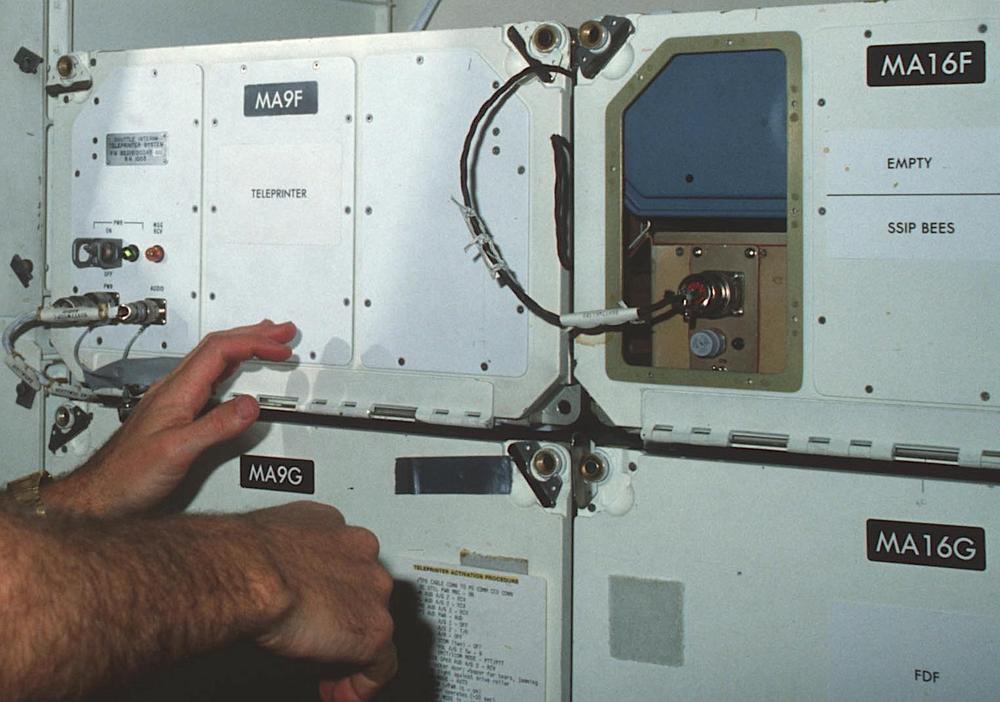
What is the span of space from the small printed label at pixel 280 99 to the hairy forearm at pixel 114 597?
3.68ft

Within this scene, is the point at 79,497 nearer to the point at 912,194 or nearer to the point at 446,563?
the point at 446,563

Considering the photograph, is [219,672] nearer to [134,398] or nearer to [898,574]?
[134,398]

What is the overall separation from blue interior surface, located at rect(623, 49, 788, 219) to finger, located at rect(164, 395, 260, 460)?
0.86m

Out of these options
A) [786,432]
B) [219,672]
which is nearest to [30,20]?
[219,672]

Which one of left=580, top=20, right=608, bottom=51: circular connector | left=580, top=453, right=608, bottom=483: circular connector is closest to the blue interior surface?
left=580, top=20, right=608, bottom=51: circular connector

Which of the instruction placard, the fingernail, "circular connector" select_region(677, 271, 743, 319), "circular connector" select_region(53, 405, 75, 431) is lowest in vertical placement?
the instruction placard

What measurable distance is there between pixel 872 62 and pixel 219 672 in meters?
1.93

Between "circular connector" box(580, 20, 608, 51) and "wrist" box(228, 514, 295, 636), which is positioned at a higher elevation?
"circular connector" box(580, 20, 608, 51)

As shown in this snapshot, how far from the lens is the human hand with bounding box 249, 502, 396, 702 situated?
57.6 inches

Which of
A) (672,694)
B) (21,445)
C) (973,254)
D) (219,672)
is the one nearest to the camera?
(973,254)

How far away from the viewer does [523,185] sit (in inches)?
82.0

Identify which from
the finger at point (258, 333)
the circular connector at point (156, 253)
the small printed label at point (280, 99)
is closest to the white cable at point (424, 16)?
the small printed label at point (280, 99)

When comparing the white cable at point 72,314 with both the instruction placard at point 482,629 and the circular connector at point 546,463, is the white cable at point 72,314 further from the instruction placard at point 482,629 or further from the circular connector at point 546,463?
the circular connector at point 546,463

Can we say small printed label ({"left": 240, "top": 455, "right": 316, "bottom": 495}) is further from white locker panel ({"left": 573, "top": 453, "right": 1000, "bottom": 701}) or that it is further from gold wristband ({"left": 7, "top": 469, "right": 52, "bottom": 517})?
white locker panel ({"left": 573, "top": 453, "right": 1000, "bottom": 701})
